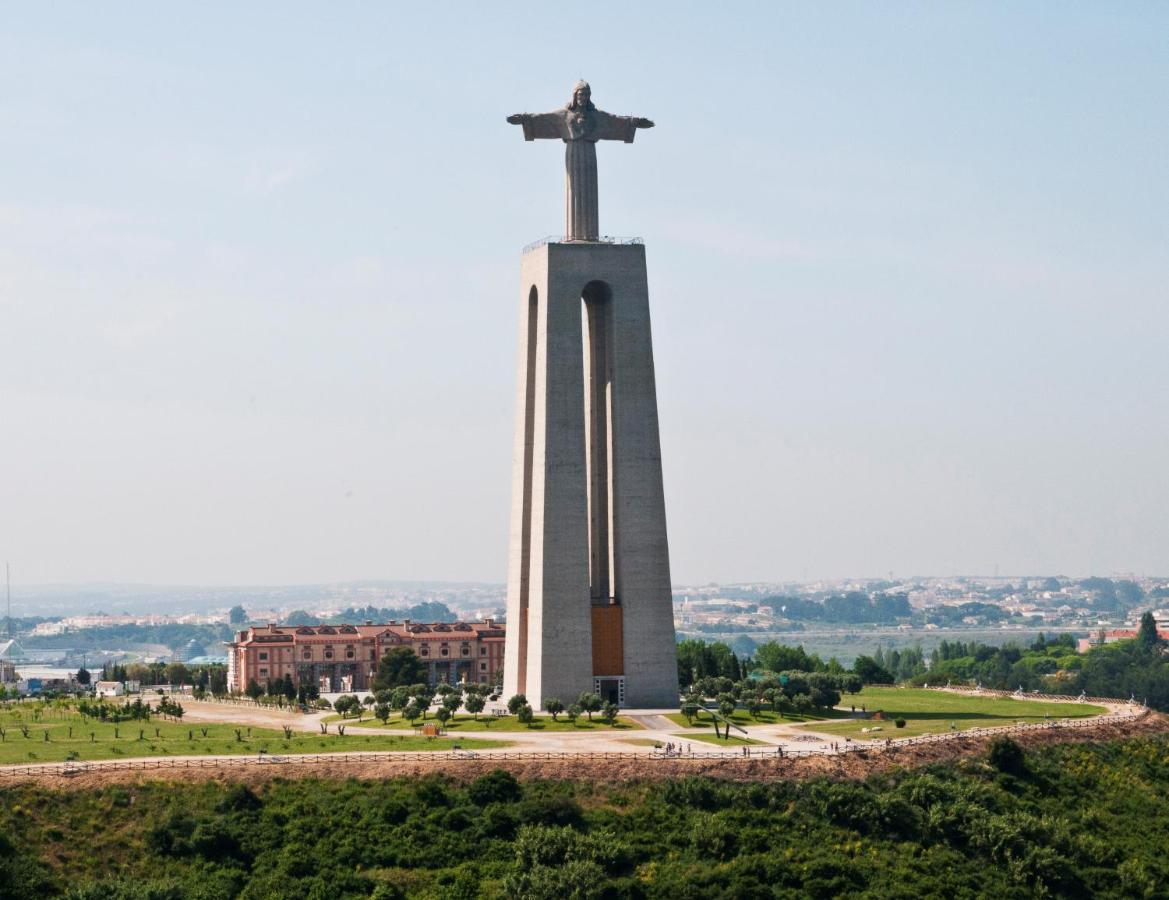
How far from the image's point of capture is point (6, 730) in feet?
261

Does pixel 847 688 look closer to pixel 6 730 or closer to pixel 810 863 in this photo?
pixel 810 863

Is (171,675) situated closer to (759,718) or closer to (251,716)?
(251,716)

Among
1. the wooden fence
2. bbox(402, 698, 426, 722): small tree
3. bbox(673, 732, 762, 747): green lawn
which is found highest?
bbox(402, 698, 426, 722): small tree

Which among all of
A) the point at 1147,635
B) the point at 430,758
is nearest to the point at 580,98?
the point at 430,758

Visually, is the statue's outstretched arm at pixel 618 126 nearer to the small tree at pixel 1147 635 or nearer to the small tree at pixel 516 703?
the small tree at pixel 516 703

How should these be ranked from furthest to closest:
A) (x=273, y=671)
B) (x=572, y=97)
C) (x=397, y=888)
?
(x=273, y=671) < (x=572, y=97) < (x=397, y=888)

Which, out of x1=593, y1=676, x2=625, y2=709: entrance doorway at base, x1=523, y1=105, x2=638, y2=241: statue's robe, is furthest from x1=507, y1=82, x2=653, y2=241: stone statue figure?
x1=593, y1=676, x2=625, y2=709: entrance doorway at base

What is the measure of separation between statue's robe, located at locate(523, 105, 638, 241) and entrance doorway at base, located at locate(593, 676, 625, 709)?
21.1 meters

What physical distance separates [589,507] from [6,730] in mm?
28948

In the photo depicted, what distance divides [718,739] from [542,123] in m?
31.8

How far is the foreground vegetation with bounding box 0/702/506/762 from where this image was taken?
226 ft

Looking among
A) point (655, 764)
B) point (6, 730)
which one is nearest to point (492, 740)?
point (655, 764)

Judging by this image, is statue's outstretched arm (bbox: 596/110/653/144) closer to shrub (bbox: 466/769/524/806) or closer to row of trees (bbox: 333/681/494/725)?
row of trees (bbox: 333/681/494/725)

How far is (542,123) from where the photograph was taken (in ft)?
280
